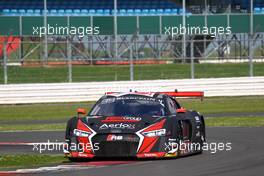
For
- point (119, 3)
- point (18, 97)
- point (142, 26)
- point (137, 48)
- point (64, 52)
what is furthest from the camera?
point (119, 3)

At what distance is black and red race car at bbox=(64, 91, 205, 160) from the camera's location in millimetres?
12922

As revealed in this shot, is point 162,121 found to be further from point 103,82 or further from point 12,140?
point 103,82

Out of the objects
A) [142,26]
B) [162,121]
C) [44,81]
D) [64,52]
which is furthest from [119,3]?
[162,121]

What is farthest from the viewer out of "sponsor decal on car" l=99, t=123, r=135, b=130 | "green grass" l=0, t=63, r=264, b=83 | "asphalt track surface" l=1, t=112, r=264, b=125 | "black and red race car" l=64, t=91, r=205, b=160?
"green grass" l=0, t=63, r=264, b=83

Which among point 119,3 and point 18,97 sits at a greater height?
point 119,3

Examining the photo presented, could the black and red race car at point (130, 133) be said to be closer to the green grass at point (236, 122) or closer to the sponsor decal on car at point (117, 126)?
the sponsor decal on car at point (117, 126)

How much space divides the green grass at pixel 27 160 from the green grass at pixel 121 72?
60.8 feet

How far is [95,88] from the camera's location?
3189cm

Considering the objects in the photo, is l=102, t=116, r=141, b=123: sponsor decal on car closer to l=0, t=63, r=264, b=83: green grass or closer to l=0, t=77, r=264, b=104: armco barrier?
l=0, t=77, r=264, b=104: armco barrier

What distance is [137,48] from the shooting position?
1384 inches

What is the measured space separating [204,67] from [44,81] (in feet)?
26.1

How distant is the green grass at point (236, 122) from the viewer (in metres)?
22.0

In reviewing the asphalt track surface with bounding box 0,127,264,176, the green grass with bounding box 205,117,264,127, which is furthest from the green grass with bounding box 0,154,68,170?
the green grass with bounding box 205,117,264,127

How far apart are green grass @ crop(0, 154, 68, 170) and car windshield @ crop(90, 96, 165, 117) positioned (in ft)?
3.49
